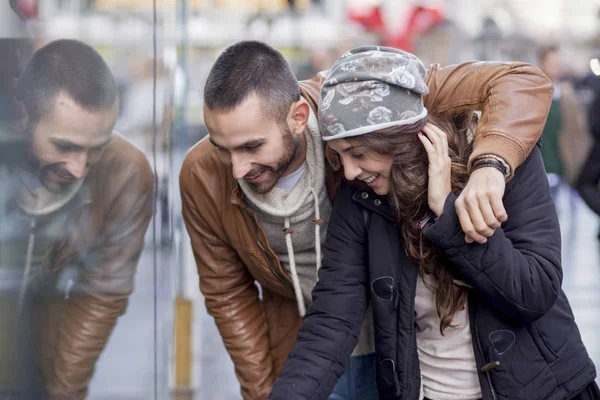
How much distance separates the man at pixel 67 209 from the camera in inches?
46.9

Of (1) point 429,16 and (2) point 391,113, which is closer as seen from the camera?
(2) point 391,113

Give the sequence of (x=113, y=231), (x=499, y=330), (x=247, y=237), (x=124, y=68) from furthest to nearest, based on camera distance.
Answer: (x=247, y=237) → (x=499, y=330) → (x=124, y=68) → (x=113, y=231)

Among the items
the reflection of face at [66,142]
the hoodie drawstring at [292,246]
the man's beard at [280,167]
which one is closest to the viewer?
the reflection of face at [66,142]

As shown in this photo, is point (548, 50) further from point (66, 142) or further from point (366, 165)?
point (66, 142)

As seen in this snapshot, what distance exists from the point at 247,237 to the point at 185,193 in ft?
0.81

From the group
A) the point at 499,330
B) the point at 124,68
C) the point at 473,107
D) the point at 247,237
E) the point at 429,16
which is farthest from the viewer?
the point at 429,16

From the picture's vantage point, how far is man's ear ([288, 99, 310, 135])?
2545mm

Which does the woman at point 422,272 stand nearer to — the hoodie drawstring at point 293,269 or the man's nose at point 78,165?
the hoodie drawstring at point 293,269

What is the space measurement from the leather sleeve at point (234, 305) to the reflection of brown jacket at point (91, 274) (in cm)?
92

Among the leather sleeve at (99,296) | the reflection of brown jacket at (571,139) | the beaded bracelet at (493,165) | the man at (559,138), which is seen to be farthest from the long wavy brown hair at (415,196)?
the reflection of brown jacket at (571,139)

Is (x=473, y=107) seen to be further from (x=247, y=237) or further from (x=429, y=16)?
(x=429, y=16)

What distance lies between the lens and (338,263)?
2.31 meters

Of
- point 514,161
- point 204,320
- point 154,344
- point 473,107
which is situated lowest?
point 204,320

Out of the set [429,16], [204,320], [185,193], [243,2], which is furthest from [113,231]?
[243,2]
